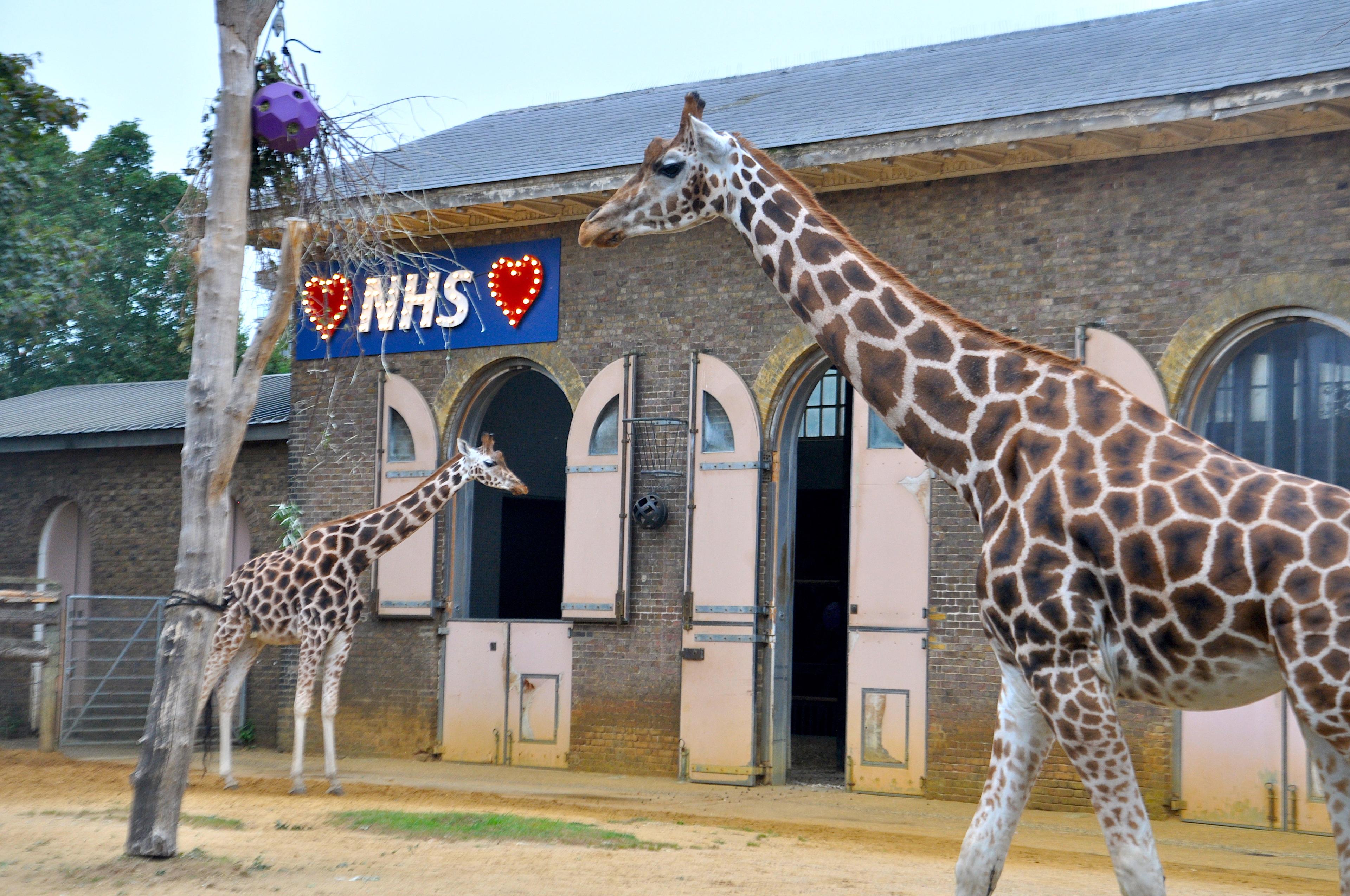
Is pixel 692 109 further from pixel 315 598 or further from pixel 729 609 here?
pixel 729 609

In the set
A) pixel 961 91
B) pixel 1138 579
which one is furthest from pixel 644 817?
pixel 961 91

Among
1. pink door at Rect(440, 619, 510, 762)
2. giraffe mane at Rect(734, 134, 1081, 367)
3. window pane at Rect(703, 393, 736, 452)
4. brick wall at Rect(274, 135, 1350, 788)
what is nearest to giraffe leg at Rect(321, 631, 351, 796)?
brick wall at Rect(274, 135, 1350, 788)

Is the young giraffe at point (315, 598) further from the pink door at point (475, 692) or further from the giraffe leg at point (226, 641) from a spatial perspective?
the pink door at point (475, 692)

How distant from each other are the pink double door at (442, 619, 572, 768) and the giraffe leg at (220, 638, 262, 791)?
2290 mm

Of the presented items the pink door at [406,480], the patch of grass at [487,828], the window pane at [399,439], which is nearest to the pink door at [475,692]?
the pink door at [406,480]

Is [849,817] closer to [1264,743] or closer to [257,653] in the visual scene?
[1264,743]

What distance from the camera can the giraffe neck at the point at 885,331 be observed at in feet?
16.1

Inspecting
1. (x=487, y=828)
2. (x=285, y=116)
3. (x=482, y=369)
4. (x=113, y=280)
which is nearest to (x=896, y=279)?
(x=285, y=116)

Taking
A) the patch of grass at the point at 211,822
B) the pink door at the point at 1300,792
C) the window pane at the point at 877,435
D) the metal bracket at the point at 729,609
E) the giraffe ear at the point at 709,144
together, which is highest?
the giraffe ear at the point at 709,144

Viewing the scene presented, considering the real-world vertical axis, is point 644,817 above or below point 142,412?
below

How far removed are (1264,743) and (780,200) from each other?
6.36 meters

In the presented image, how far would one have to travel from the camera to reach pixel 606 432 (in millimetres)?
12695

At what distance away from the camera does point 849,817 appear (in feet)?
32.4

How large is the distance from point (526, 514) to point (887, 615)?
7.40 meters
